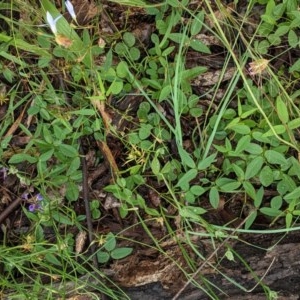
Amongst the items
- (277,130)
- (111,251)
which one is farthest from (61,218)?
(277,130)

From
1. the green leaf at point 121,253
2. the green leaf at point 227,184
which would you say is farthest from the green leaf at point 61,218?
the green leaf at point 227,184

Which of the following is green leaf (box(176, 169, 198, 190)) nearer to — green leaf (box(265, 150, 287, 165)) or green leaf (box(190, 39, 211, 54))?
green leaf (box(265, 150, 287, 165))

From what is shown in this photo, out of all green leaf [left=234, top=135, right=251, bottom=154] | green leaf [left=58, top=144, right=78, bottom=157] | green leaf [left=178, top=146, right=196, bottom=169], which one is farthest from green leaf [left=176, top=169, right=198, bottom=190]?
green leaf [left=58, top=144, right=78, bottom=157]

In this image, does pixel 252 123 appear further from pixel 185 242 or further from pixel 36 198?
pixel 36 198

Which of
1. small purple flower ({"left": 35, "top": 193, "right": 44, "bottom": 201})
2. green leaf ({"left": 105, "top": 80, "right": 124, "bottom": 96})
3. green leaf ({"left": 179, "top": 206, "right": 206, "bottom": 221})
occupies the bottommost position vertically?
green leaf ({"left": 179, "top": 206, "right": 206, "bottom": 221})

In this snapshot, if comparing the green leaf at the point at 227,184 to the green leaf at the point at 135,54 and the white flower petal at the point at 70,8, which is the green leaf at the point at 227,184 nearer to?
the green leaf at the point at 135,54

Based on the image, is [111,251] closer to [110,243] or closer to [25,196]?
[110,243]
